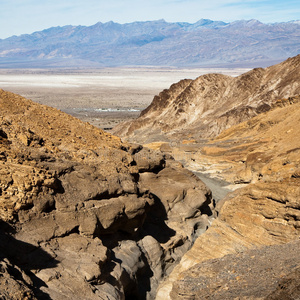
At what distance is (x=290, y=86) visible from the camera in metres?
38.1

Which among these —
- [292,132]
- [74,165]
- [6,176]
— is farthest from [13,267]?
[292,132]

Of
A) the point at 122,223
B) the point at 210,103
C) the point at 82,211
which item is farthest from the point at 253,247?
the point at 210,103

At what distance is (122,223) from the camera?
10289mm

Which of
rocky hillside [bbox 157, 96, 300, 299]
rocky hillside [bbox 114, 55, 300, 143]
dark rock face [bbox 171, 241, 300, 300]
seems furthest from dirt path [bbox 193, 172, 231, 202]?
rocky hillside [bbox 114, 55, 300, 143]

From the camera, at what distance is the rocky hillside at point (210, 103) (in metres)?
37.3

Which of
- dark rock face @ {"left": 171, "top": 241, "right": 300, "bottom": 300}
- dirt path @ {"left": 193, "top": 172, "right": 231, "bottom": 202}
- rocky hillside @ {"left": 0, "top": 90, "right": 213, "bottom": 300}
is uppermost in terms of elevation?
rocky hillside @ {"left": 0, "top": 90, "right": 213, "bottom": 300}

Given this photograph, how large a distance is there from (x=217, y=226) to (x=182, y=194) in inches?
56.7

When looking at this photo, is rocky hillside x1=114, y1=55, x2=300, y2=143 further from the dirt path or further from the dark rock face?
the dark rock face

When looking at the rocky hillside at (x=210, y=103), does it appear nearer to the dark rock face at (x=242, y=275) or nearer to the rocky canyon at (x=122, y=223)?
the rocky canyon at (x=122, y=223)

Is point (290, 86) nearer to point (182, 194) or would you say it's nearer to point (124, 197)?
point (182, 194)

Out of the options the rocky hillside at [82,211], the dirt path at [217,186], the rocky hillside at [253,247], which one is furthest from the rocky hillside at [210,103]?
the rocky hillside at [82,211]

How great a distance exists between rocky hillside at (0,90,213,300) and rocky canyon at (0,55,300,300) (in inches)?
1.0

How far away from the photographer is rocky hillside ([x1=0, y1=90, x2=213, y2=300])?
7.95m

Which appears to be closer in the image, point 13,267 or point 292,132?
point 13,267
